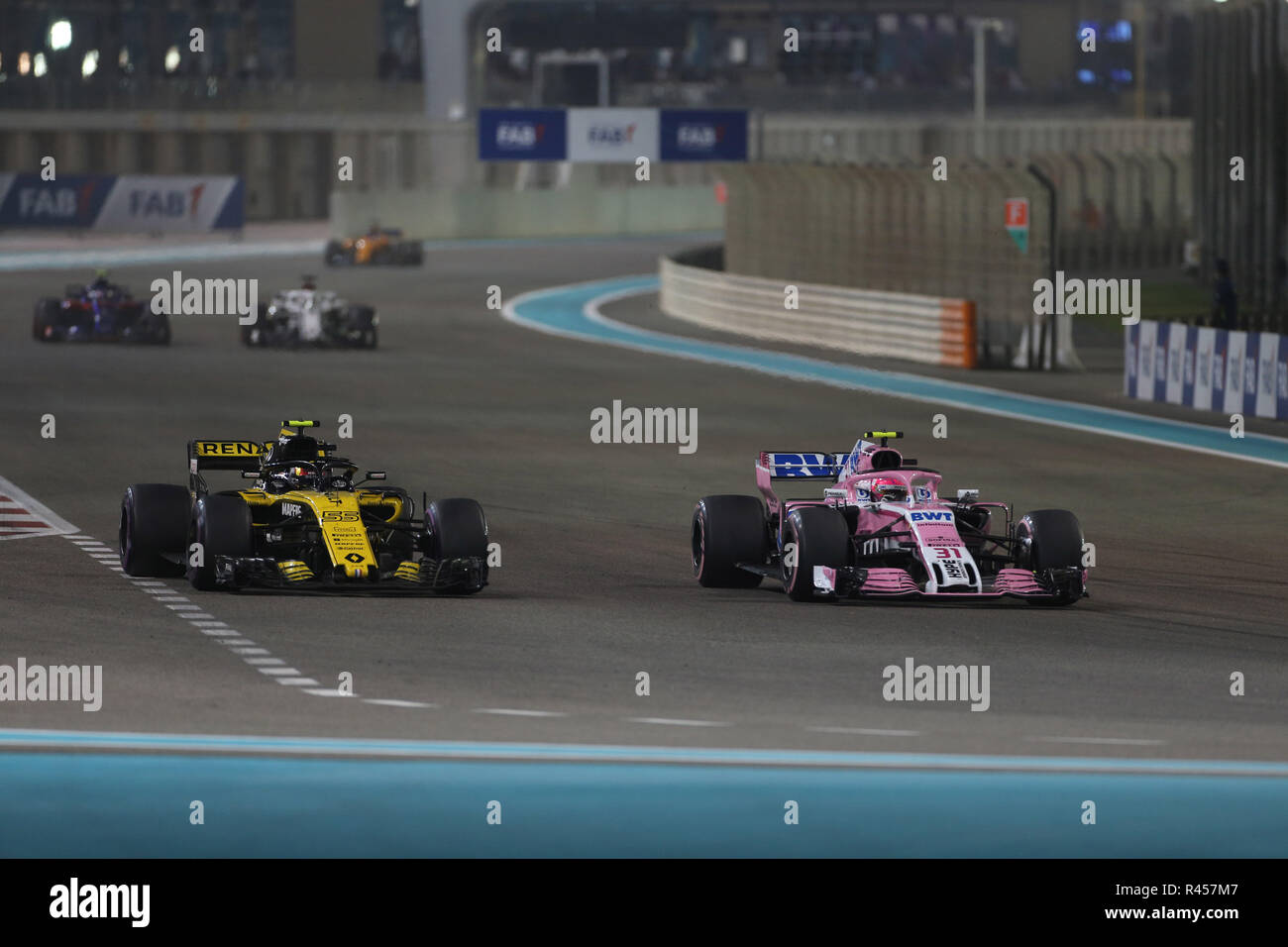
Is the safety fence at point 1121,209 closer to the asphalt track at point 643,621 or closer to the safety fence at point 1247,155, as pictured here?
the safety fence at point 1247,155

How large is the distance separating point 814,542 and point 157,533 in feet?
14.9

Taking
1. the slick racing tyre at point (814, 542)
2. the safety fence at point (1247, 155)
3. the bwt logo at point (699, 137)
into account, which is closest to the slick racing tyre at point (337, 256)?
the bwt logo at point (699, 137)

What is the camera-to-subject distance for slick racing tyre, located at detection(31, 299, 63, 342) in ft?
144

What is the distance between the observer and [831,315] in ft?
151

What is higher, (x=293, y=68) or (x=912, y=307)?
(x=293, y=68)

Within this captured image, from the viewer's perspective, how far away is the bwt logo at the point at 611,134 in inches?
2950

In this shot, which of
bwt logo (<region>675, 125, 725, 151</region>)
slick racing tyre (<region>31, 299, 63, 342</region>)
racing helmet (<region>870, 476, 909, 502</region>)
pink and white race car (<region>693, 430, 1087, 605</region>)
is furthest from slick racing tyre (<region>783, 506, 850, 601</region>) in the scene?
bwt logo (<region>675, 125, 725, 151</region>)

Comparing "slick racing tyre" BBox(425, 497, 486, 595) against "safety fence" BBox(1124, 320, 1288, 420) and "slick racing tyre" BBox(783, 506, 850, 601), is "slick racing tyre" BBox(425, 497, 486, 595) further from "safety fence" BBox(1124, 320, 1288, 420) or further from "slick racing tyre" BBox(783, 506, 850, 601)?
"safety fence" BBox(1124, 320, 1288, 420)

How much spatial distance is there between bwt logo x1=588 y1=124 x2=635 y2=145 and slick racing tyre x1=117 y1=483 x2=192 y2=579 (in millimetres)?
57342

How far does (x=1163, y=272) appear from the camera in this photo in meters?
69.1

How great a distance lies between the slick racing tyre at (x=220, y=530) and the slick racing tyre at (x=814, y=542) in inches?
142
